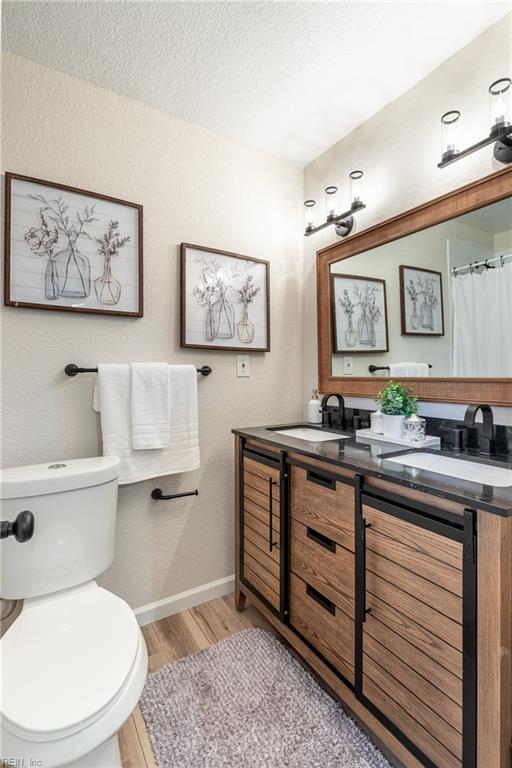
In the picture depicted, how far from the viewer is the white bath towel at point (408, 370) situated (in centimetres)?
158

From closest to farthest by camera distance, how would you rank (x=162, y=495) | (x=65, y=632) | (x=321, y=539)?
(x=65, y=632) → (x=321, y=539) → (x=162, y=495)

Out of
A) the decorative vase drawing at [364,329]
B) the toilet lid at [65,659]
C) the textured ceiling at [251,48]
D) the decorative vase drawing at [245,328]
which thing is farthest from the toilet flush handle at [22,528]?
the textured ceiling at [251,48]

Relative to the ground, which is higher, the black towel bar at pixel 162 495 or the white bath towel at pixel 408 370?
the white bath towel at pixel 408 370

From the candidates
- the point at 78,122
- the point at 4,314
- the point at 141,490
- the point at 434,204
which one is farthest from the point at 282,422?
the point at 78,122

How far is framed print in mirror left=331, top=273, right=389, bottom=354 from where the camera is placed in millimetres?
1794

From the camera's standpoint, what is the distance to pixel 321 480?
133 cm

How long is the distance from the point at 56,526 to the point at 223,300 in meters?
1.28

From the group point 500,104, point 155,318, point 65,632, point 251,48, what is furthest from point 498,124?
point 65,632

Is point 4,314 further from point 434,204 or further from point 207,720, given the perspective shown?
point 434,204

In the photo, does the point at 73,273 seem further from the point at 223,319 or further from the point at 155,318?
the point at 223,319

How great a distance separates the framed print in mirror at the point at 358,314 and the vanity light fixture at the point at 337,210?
0.26 meters

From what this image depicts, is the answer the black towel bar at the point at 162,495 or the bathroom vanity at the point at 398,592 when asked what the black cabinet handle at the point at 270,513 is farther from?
the black towel bar at the point at 162,495

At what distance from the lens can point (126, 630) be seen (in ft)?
3.50

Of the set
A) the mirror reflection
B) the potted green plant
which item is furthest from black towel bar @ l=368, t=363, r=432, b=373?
the potted green plant
